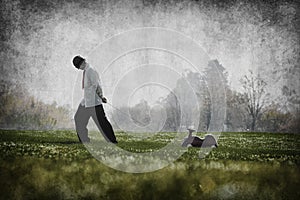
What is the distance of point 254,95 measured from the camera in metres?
12.4

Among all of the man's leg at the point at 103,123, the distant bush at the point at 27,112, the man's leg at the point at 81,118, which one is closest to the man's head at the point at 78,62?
the man's leg at the point at 81,118

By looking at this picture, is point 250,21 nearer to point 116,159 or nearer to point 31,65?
point 31,65

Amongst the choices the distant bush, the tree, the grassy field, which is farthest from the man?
the tree

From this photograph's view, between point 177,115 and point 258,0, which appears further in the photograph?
point 177,115

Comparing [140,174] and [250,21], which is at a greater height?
[250,21]

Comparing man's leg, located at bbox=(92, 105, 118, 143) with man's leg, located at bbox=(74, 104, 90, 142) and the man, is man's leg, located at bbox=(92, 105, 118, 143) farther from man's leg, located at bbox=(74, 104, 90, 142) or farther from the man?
man's leg, located at bbox=(74, 104, 90, 142)

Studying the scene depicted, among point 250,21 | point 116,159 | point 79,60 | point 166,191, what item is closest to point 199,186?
point 166,191

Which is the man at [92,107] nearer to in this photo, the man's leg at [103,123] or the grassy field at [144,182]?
the man's leg at [103,123]

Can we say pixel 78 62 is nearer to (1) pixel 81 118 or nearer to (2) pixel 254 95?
(1) pixel 81 118

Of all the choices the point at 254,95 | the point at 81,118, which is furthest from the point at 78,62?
the point at 254,95

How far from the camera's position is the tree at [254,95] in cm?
1222

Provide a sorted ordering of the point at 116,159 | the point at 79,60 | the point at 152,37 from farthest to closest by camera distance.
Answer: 1. the point at 152,37
2. the point at 79,60
3. the point at 116,159

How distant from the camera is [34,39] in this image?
11.9 metres

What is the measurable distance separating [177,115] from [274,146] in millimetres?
4730
